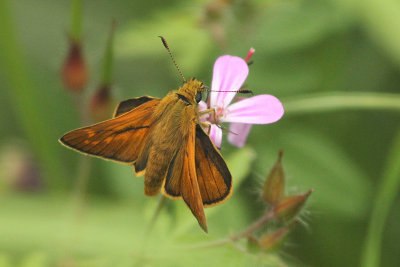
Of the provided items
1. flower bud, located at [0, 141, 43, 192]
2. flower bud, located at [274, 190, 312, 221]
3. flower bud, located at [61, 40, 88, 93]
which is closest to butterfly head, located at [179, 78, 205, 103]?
flower bud, located at [274, 190, 312, 221]

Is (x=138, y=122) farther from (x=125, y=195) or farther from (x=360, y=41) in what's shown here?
(x=360, y=41)

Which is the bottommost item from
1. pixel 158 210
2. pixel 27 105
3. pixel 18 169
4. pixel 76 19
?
pixel 18 169

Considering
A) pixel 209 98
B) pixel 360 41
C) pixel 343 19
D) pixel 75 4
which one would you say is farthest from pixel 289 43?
pixel 75 4

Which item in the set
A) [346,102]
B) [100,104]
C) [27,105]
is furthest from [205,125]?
[27,105]

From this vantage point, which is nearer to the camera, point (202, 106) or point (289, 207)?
point (289, 207)

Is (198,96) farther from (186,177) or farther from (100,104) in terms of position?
(100,104)

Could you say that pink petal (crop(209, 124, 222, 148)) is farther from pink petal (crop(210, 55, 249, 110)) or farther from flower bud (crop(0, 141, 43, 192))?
flower bud (crop(0, 141, 43, 192))

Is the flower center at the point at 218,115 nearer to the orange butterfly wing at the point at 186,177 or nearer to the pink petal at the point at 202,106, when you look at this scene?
the pink petal at the point at 202,106

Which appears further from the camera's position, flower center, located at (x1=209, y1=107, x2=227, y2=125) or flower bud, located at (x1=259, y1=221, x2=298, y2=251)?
flower center, located at (x1=209, y1=107, x2=227, y2=125)

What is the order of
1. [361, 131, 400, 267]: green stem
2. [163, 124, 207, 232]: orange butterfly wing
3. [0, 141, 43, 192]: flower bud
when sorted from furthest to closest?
1. [0, 141, 43, 192]: flower bud
2. [361, 131, 400, 267]: green stem
3. [163, 124, 207, 232]: orange butterfly wing
